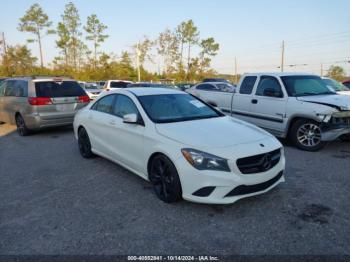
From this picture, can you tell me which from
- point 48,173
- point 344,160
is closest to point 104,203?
point 48,173

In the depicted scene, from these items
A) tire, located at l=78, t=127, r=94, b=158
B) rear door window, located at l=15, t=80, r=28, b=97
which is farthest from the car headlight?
rear door window, located at l=15, t=80, r=28, b=97

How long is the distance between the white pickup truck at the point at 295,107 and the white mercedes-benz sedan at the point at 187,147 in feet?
8.49

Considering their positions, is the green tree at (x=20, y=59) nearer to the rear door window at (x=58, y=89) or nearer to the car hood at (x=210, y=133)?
the rear door window at (x=58, y=89)

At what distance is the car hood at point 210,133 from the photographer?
3521mm

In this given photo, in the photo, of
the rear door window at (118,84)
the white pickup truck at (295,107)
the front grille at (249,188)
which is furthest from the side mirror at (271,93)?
the rear door window at (118,84)

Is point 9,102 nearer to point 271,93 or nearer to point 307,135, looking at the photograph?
point 271,93

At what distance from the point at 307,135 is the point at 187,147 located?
13.4ft

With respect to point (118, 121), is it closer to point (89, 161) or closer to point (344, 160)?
point (89, 161)

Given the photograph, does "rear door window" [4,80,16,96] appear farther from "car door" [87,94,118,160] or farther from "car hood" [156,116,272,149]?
"car hood" [156,116,272,149]

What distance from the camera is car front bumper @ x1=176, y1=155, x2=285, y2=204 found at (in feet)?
10.8

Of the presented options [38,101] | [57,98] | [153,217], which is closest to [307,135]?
[153,217]

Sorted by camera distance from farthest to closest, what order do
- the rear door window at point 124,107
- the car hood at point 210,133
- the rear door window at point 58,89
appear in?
the rear door window at point 58,89, the rear door window at point 124,107, the car hood at point 210,133

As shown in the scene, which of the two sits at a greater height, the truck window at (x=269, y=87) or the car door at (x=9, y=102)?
the truck window at (x=269, y=87)

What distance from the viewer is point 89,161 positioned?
5902 mm
